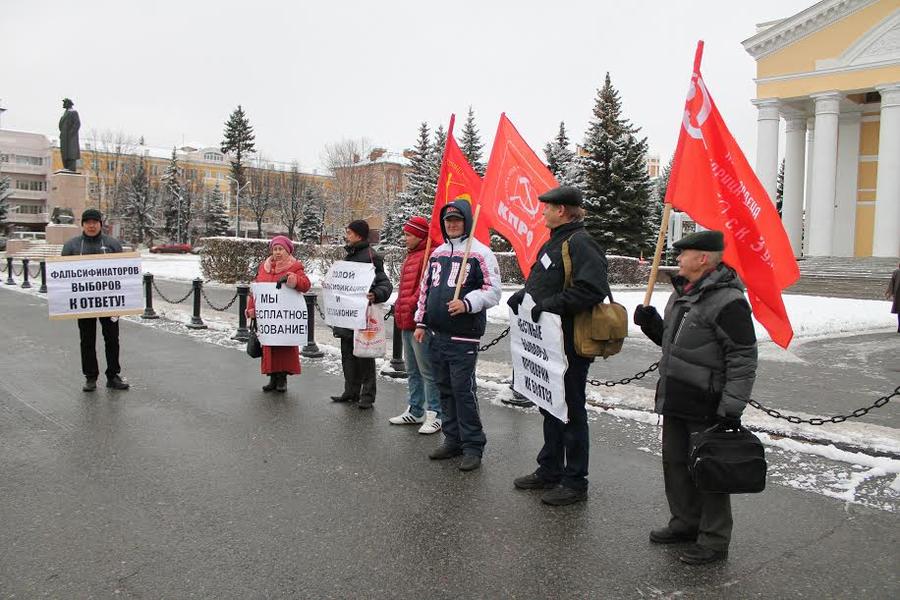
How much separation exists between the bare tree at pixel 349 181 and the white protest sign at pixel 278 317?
54.8 m

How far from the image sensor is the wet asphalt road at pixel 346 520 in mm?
3693

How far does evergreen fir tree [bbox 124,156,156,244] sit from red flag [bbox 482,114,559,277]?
83.5 metres

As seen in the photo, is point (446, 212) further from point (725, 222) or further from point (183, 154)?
point (183, 154)

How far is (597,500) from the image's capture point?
16.3 ft

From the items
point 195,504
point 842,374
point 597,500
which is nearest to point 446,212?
point 597,500

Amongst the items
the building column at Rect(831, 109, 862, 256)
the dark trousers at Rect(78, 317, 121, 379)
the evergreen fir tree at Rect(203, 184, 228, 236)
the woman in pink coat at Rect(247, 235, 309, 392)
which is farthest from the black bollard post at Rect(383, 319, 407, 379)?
the evergreen fir tree at Rect(203, 184, 228, 236)

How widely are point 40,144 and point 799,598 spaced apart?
125663 mm

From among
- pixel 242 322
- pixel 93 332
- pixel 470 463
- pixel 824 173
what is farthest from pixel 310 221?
pixel 470 463

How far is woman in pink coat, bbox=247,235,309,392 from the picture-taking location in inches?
323

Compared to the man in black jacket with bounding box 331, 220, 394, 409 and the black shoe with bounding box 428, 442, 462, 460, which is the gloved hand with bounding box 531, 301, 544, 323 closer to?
the black shoe with bounding box 428, 442, 462, 460

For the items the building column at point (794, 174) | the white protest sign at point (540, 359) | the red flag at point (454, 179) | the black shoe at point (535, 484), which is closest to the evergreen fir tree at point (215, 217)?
the building column at point (794, 174)

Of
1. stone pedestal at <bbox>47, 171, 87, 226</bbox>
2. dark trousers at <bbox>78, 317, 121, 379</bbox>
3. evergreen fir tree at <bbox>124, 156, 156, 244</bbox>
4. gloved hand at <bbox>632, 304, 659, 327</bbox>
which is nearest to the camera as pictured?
gloved hand at <bbox>632, 304, 659, 327</bbox>

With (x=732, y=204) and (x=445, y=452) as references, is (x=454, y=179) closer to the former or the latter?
(x=445, y=452)

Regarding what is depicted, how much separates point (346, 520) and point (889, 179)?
3972 centimetres
